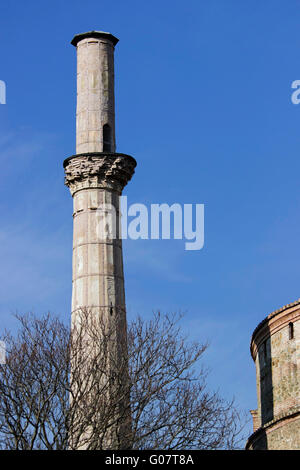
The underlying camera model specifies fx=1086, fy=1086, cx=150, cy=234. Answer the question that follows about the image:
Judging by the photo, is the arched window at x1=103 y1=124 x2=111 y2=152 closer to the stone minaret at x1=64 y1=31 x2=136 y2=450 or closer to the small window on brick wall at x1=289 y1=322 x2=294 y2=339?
the stone minaret at x1=64 y1=31 x2=136 y2=450

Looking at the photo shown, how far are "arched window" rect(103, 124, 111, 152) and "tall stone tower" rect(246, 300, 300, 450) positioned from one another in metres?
7.69

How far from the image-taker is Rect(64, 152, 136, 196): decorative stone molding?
33.8m

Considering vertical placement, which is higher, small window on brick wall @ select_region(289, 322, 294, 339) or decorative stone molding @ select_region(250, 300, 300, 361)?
decorative stone molding @ select_region(250, 300, 300, 361)

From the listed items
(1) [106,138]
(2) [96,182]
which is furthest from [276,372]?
(1) [106,138]

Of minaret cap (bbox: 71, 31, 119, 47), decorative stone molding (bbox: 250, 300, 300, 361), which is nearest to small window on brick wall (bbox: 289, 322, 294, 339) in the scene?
decorative stone molding (bbox: 250, 300, 300, 361)

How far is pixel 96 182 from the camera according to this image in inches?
1330

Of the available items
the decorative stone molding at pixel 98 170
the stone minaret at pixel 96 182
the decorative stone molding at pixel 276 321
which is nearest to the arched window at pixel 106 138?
the stone minaret at pixel 96 182

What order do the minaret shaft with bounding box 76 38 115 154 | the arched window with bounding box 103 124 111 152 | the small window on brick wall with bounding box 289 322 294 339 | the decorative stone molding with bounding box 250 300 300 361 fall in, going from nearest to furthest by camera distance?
the minaret shaft with bounding box 76 38 115 154 → the arched window with bounding box 103 124 111 152 → the decorative stone molding with bounding box 250 300 300 361 → the small window on brick wall with bounding box 289 322 294 339

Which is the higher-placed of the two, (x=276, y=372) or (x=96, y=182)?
(x=96, y=182)

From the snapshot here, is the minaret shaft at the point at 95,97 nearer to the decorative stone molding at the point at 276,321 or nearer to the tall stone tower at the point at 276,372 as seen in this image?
the decorative stone molding at the point at 276,321

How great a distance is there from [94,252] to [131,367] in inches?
156

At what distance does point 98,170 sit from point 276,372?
29.7ft

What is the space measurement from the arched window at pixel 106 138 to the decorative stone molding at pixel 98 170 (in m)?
0.66

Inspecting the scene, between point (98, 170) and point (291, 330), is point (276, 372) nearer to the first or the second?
point (291, 330)
